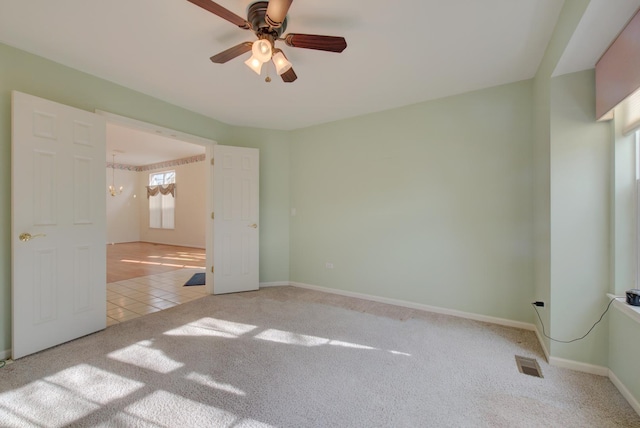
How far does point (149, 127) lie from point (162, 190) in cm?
666

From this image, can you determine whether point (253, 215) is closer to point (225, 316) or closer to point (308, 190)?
point (308, 190)

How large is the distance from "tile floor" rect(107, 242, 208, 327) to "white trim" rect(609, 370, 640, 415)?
13.3 feet

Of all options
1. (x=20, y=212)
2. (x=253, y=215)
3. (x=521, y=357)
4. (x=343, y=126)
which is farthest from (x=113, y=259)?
(x=521, y=357)

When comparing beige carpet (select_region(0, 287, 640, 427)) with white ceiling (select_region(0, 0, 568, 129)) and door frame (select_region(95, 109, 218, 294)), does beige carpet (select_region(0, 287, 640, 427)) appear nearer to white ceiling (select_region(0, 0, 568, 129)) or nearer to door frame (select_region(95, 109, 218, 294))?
door frame (select_region(95, 109, 218, 294))

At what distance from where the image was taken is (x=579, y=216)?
193 cm

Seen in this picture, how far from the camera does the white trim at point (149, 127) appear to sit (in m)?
2.72

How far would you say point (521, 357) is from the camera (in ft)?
7.06

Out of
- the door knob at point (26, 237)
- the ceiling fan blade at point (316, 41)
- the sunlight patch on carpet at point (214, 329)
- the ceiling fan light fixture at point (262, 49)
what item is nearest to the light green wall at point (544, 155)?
the ceiling fan blade at point (316, 41)

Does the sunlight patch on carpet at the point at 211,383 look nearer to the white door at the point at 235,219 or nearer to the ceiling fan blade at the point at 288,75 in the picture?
the white door at the point at 235,219

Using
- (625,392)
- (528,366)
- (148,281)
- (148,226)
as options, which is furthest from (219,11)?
(148,226)

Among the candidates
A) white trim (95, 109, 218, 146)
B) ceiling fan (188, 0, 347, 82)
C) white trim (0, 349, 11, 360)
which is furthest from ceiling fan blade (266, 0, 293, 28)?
white trim (0, 349, 11, 360)

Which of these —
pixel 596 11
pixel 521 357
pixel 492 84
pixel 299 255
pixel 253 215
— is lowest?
pixel 521 357

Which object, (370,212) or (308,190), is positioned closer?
(370,212)

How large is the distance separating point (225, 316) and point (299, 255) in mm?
1491
